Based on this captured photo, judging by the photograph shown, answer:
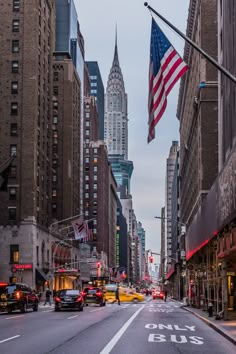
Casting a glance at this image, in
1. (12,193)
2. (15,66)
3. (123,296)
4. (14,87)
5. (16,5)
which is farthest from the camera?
(16,5)

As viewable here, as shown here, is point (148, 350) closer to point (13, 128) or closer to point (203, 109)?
point (203, 109)

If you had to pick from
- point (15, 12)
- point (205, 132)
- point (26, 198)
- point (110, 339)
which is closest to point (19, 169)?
point (26, 198)

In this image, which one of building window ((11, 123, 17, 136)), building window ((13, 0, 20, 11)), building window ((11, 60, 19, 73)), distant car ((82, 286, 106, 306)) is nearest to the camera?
distant car ((82, 286, 106, 306))

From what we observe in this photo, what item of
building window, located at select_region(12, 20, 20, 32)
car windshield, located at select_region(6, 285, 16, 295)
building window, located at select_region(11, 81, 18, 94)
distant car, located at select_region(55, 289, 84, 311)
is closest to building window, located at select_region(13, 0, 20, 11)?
building window, located at select_region(12, 20, 20, 32)

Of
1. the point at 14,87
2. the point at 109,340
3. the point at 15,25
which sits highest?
the point at 15,25

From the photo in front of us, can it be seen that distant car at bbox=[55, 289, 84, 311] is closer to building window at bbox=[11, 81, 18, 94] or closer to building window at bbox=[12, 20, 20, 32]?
building window at bbox=[11, 81, 18, 94]

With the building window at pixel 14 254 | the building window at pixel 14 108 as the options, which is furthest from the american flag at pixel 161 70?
the building window at pixel 14 108

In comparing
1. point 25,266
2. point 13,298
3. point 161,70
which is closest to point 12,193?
point 25,266

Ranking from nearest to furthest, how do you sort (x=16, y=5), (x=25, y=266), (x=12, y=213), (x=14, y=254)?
(x=25, y=266) < (x=14, y=254) < (x=12, y=213) < (x=16, y=5)

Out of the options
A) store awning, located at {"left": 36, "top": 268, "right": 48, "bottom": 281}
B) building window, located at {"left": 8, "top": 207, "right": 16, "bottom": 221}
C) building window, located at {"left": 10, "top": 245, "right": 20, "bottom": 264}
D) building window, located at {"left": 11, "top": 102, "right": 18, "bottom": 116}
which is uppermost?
building window, located at {"left": 11, "top": 102, "right": 18, "bottom": 116}

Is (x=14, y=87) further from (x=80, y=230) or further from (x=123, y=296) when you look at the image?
(x=123, y=296)

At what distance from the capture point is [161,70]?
18844 mm

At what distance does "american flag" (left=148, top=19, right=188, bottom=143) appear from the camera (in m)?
18.3

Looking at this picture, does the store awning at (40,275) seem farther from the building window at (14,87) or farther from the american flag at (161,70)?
the american flag at (161,70)
